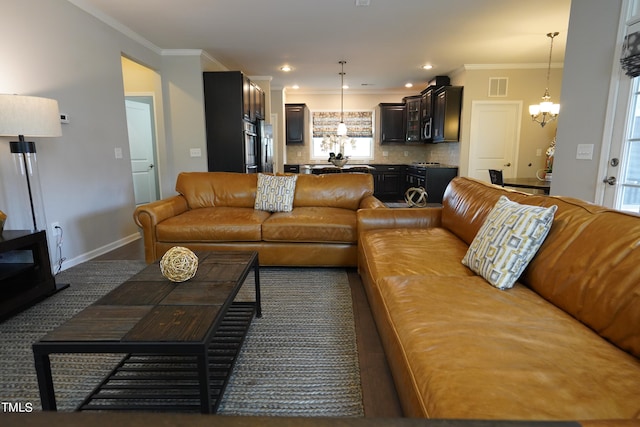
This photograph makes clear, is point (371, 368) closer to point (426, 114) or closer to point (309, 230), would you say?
point (309, 230)

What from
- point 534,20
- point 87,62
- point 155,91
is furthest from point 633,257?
point 155,91

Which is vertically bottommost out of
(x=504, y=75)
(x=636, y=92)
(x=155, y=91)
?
(x=636, y=92)

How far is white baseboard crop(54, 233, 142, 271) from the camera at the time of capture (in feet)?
10.9

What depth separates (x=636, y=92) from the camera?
241cm

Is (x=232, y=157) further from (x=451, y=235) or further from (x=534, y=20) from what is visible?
(x=534, y=20)

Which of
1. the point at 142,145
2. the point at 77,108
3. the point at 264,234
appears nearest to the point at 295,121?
the point at 142,145

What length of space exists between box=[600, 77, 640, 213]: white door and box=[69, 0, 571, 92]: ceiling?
1.71 meters

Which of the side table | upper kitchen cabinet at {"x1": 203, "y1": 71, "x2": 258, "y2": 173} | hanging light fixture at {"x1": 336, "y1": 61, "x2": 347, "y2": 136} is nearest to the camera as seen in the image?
the side table

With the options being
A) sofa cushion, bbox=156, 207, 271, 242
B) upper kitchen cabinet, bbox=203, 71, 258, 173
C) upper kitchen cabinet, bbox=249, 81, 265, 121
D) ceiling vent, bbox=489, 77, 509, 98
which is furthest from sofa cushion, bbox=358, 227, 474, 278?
ceiling vent, bbox=489, 77, 509, 98

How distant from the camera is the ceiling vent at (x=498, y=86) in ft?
19.7

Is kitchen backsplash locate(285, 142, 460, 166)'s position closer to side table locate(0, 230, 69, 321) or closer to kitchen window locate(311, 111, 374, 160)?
kitchen window locate(311, 111, 374, 160)

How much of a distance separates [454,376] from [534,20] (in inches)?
182

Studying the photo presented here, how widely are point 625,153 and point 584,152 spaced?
30 centimetres

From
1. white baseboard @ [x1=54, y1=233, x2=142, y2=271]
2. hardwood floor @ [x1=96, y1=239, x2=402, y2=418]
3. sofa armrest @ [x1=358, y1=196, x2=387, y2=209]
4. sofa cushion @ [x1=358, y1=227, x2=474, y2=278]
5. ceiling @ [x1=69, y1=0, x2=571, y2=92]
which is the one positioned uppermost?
ceiling @ [x1=69, y1=0, x2=571, y2=92]
